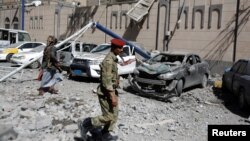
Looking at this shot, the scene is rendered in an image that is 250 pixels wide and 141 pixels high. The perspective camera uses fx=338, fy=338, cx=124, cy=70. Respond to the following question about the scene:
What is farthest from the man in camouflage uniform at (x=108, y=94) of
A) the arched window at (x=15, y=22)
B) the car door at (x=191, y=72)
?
the arched window at (x=15, y=22)

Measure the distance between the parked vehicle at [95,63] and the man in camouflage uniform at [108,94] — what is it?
6.86m

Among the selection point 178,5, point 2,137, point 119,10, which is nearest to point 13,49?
point 119,10

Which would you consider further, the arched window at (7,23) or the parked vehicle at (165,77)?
the arched window at (7,23)

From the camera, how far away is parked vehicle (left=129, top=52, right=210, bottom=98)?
10.3 metres

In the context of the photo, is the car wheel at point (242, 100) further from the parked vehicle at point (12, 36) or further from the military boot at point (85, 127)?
the parked vehicle at point (12, 36)

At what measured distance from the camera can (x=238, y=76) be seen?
33.2 ft

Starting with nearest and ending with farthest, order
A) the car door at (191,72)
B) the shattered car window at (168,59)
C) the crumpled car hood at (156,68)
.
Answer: the crumpled car hood at (156,68) < the car door at (191,72) < the shattered car window at (168,59)

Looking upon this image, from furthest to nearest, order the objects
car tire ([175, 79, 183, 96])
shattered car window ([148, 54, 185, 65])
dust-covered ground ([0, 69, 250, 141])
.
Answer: shattered car window ([148, 54, 185, 65]), car tire ([175, 79, 183, 96]), dust-covered ground ([0, 69, 250, 141])

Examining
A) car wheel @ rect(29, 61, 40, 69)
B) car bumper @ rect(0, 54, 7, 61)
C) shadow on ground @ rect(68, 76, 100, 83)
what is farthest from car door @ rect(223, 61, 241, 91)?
car bumper @ rect(0, 54, 7, 61)

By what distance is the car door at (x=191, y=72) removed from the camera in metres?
11.3

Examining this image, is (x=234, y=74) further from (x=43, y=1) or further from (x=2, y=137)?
(x=43, y=1)

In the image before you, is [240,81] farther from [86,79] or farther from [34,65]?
[34,65]

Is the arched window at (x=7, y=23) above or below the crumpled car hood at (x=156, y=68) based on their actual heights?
above

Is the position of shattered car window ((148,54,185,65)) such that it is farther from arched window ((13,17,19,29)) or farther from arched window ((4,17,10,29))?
arched window ((4,17,10,29))
